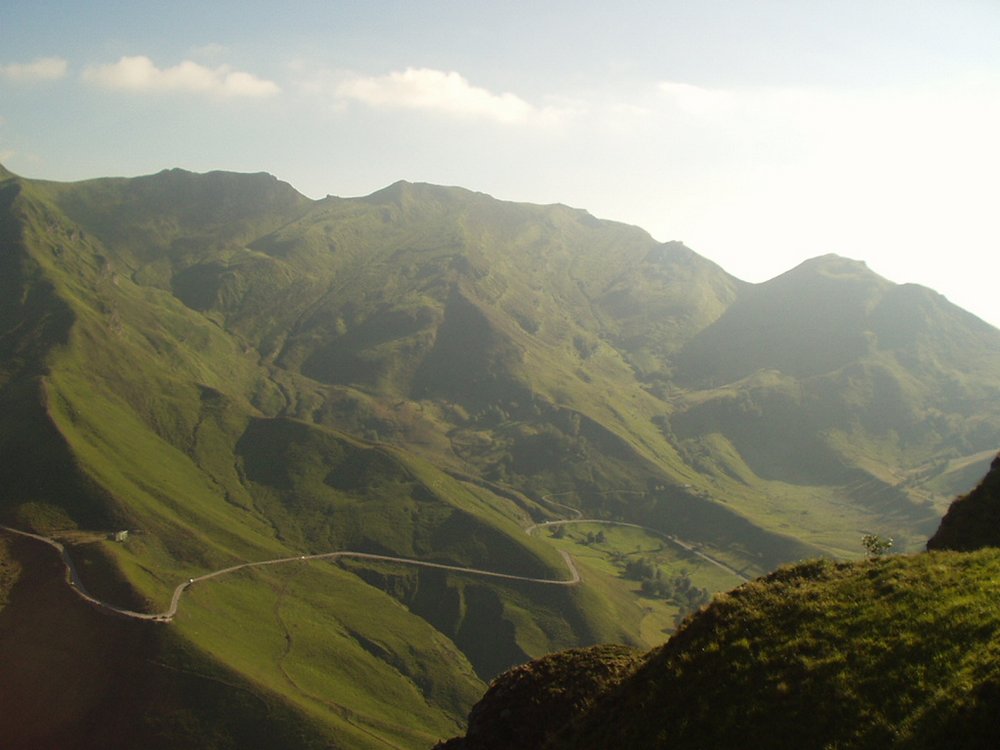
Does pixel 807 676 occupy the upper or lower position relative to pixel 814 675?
lower

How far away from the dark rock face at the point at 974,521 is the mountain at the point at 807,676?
230 inches

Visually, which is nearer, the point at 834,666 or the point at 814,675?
the point at 814,675

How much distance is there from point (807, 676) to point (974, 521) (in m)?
21.8

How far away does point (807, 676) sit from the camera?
28.3 metres

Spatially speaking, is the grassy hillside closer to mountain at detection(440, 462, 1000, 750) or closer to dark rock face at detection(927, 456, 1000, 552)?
mountain at detection(440, 462, 1000, 750)

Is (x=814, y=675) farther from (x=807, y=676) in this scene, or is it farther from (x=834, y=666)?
(x=834, y=666)

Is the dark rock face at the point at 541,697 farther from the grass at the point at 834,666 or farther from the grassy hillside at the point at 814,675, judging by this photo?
the grass at the point at 834,666

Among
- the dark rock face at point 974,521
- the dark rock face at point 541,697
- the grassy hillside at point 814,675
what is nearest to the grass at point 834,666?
the grassy hillside at point 814,675

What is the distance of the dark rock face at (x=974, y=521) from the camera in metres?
41.0

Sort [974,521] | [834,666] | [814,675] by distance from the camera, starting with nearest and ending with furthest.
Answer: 1. [814,675]
2. [834,666]
3. [974,521]

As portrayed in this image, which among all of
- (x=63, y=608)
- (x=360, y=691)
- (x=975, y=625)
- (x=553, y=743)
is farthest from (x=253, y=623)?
(x=975, y=625)

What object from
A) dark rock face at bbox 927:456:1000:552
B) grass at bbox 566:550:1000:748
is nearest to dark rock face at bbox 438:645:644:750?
grass at bbox 566:550:1000:748

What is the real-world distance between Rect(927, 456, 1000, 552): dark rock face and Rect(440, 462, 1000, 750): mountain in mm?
5852

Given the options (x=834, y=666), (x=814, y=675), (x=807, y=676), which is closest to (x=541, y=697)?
(x=807, y=676)
